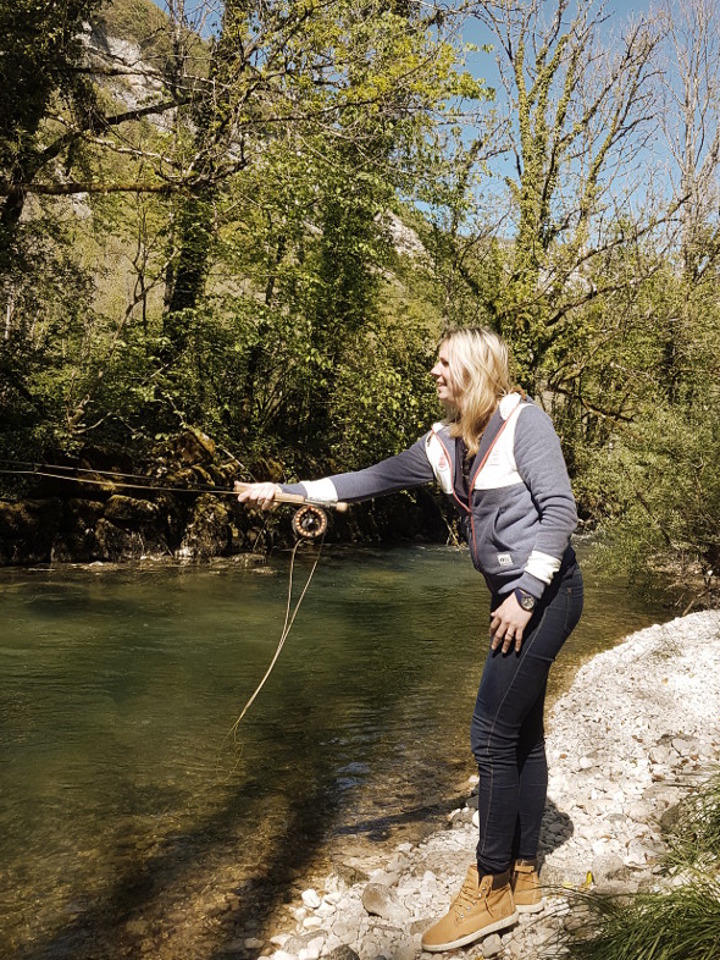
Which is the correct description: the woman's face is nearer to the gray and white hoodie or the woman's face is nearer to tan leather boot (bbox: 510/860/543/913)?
the gray and white hoodie

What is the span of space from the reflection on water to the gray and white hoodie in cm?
210

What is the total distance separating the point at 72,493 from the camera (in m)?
13.5

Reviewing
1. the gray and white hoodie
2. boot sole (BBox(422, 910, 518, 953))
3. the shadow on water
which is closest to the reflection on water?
the shadow on water

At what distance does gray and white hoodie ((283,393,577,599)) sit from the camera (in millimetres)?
2664

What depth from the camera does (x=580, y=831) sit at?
393 cm

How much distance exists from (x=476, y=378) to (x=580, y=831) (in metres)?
2.54

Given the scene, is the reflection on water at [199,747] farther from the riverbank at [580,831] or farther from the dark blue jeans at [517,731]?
the dark blue jeans at [517,731]

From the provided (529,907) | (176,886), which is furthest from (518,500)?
(176,886)

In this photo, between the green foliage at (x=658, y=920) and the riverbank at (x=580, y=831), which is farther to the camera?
the riverbank at (x=580, y=831)

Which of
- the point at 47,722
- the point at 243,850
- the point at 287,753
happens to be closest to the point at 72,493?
the point at 47,722

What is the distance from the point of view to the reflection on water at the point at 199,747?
12.4 ft

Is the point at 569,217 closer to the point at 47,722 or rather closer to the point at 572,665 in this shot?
the point at 572,665

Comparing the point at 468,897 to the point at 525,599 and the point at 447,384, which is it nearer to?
the point at 525,599

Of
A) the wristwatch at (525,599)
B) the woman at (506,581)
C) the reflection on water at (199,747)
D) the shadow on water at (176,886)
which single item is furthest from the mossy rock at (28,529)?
the wristwatch at (525,599)
